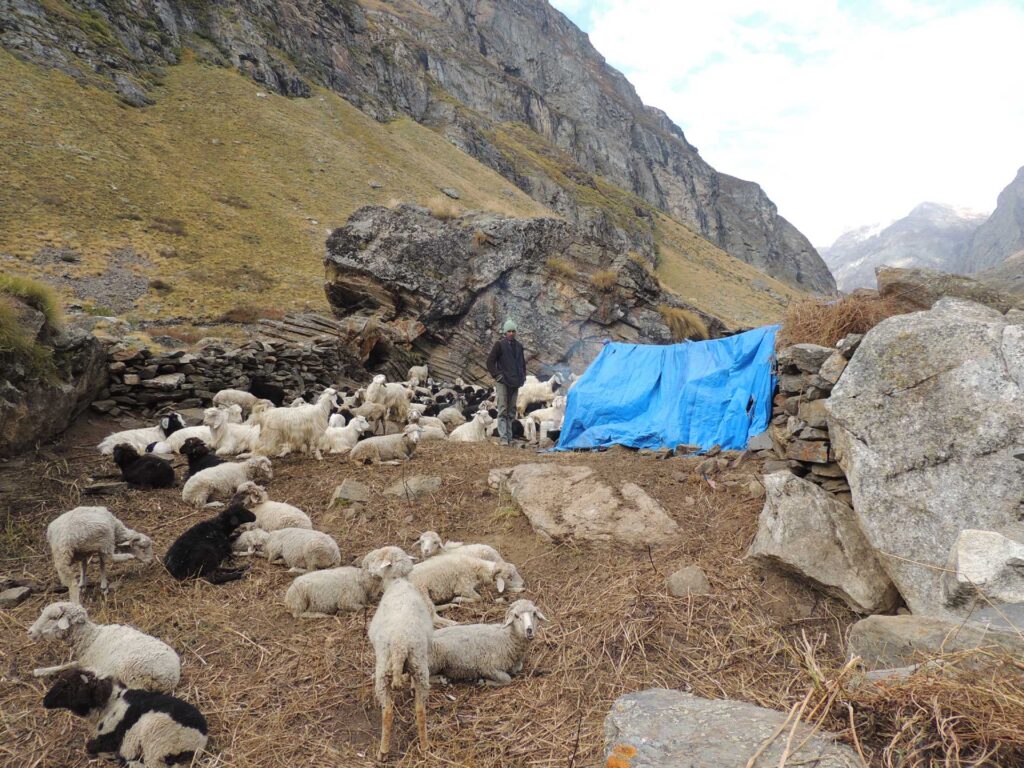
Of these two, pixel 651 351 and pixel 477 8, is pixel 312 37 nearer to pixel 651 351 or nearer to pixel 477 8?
pixel 651 351

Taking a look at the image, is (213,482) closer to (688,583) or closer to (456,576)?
(456,576)

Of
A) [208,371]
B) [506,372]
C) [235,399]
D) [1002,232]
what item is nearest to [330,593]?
[506,372]

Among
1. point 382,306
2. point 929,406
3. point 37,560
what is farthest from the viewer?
point 382,306

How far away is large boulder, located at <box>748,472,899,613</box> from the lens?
13.3 ft

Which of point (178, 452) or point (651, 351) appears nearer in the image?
point (178, 452)

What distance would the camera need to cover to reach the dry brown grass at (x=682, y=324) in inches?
855

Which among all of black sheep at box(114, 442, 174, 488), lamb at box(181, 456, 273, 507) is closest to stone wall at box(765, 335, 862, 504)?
lamb at box(181, 456, 273, 507)

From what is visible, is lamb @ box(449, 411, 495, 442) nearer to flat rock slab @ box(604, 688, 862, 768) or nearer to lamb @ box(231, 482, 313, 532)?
lamb @ box(231, 482, 313, 532)

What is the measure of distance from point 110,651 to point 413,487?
387cm

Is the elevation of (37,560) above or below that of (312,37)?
below

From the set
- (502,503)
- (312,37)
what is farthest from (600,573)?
(312,37)

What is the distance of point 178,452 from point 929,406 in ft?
31.3

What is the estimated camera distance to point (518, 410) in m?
14.6

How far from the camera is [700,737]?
6.80ft
